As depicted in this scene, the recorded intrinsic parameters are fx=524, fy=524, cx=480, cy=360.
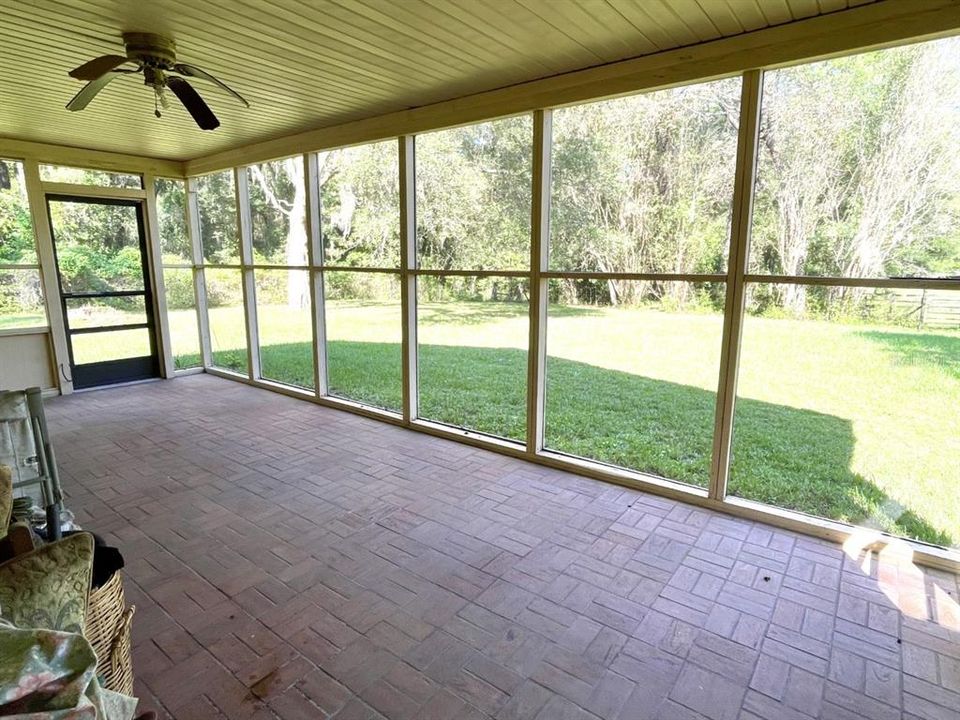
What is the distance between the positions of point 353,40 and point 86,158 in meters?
4.92

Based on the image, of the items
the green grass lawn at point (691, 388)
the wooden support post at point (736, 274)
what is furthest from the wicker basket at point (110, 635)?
the green grass lawn at point (691, 388)

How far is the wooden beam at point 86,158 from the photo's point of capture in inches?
218

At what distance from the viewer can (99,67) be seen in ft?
8.87

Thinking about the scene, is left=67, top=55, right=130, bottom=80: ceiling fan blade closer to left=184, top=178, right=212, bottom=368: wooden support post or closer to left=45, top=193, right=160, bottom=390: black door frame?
left=45, top=193, right=160, bottom=390: black door frame

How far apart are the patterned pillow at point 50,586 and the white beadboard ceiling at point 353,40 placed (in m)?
2.50

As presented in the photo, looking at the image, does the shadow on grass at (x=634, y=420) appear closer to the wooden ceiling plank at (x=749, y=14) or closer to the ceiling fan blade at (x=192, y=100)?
the wooden ceiling plank at (x=749, y=14)

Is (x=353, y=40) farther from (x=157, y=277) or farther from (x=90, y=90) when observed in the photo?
(x=157, y=277)

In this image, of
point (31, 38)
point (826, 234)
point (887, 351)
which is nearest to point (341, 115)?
point (31, 38)

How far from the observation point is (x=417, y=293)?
4.90m

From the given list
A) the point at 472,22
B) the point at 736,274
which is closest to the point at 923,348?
the point at 736,274

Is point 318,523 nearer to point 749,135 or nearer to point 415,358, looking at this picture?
point 415,358

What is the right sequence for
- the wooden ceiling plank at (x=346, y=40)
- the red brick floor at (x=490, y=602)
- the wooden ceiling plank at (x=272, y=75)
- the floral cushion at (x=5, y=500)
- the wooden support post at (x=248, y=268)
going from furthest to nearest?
the wooden support post at (x=248, y=268), the wooden ceiling plank at (x=272, y=75), the wooden ceiling plank at (x=346, y=40), the red brick floor at (x=490, y=602), the floral cushion at (x=5, y=500)

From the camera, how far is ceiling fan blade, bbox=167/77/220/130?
2.95m

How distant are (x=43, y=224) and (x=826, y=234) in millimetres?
7630
